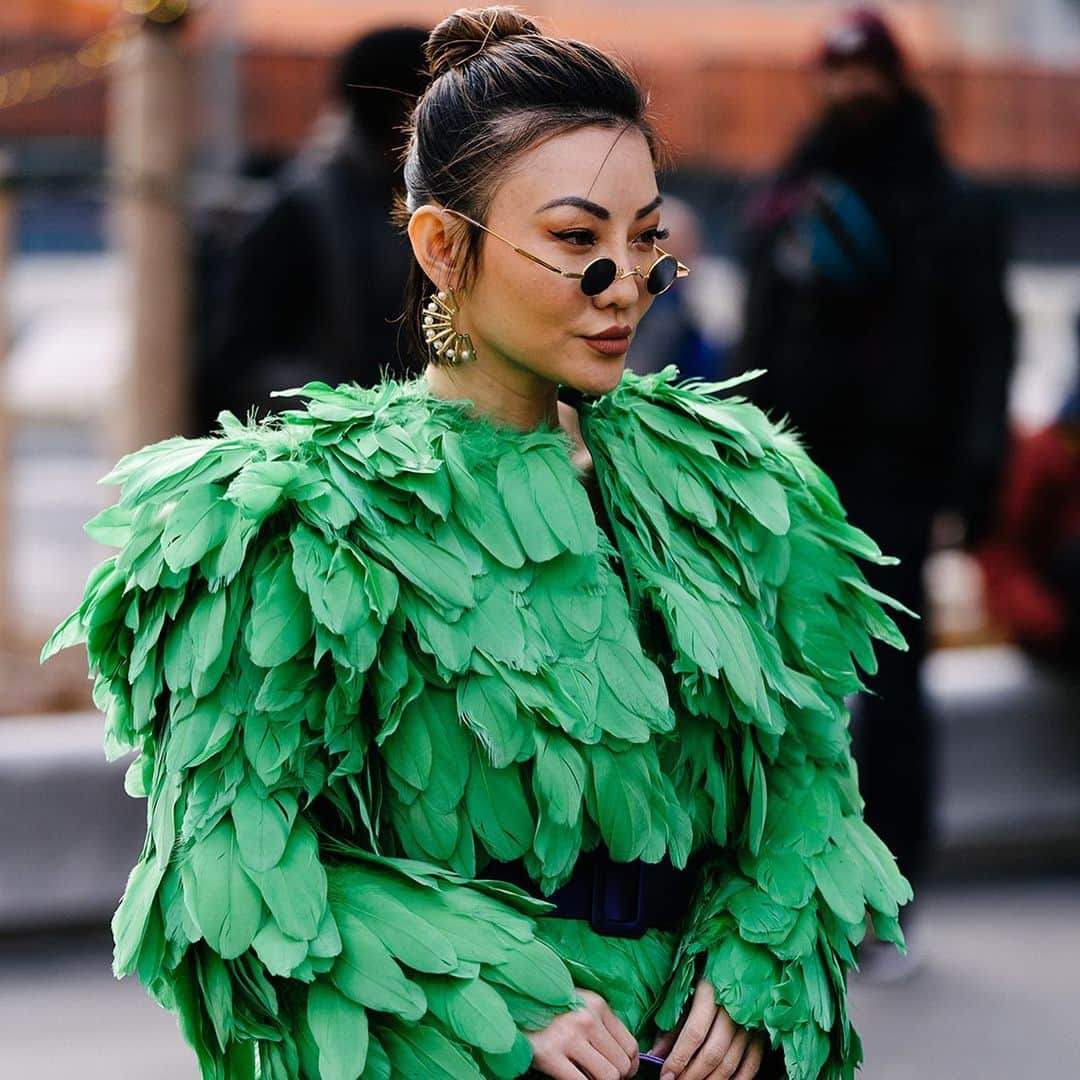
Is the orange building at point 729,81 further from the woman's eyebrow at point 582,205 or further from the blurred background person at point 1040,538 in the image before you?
the woman's eyebrow at point 582,205

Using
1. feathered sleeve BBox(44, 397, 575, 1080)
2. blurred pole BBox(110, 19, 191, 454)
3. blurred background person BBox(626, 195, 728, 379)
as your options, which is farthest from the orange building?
feathered sleeve BBox(44, 397, 575, 1080)

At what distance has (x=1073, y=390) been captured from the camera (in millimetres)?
5891

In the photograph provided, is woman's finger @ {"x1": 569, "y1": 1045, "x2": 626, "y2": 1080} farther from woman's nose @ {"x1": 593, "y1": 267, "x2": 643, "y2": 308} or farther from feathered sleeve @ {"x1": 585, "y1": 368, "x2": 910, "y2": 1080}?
woman's nose @ {"x1": 593, "y1": 267, "x2": 643, "y2": 308}

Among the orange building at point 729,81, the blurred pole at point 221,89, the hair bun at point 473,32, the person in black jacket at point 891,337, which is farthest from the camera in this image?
the orange building at point 729,81

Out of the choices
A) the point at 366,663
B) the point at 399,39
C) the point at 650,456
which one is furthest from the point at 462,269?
the point at 399,39

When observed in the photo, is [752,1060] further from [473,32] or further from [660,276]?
[473,32]

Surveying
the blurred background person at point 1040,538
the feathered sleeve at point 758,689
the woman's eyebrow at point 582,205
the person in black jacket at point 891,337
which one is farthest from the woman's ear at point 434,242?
the blurred background person at point 1040,538

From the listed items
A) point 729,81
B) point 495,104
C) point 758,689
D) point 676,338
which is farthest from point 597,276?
point 729,81

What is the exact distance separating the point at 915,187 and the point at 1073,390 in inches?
51.0

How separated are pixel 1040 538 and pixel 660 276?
154 inches

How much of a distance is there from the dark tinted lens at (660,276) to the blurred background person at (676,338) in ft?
12.1

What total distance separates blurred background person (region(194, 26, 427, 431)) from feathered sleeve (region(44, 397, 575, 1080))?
257 centimetres

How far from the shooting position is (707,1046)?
2.02 metres

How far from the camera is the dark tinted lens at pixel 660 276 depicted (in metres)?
2.08
